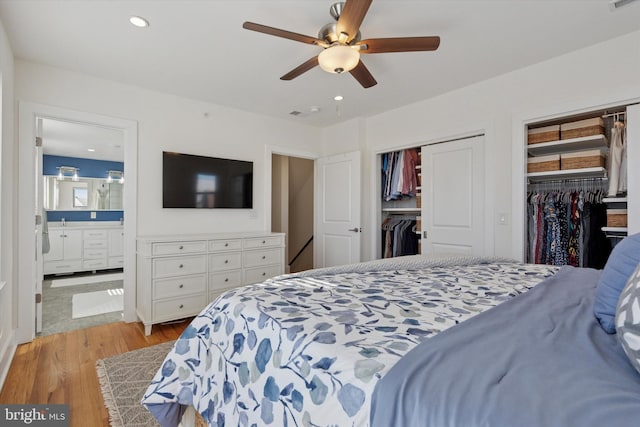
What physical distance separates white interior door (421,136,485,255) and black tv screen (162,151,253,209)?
2121 millimetres

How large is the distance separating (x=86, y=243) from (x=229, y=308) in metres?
5.71

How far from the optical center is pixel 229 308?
1171 mm

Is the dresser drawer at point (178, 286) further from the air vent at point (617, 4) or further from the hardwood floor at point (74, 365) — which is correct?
the air vent at point (617, 4)

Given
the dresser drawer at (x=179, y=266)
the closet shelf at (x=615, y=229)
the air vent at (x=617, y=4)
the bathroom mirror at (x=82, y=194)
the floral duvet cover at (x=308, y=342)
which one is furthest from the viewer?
the bathroom mirror at (x=82, y=194)

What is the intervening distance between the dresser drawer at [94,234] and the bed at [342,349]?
544 centimetres

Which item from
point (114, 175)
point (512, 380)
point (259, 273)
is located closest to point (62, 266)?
point (114, 175)

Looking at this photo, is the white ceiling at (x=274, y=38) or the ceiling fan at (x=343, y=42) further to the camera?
the white ceiling at (x=274, y=38)

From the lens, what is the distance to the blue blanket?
0.51 m

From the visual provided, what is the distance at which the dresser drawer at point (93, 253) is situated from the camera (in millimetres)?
5469

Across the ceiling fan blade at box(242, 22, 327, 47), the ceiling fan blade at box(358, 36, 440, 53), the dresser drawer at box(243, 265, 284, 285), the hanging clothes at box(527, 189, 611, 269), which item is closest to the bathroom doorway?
the dresser drawer at box(243, 265, 284, 285)

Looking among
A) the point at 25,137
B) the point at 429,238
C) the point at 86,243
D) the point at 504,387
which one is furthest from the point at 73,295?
the point at 504,387

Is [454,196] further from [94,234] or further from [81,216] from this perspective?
[81,216]

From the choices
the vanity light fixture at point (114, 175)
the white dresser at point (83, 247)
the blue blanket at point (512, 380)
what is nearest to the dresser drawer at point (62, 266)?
the white dresser at point (83, 247)

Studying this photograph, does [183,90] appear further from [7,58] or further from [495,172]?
[495,172]
